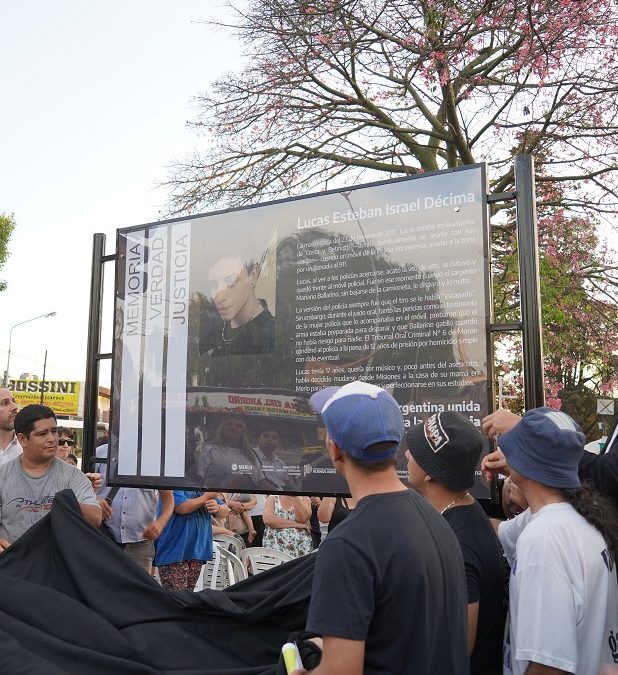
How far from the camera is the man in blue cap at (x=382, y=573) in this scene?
164cm

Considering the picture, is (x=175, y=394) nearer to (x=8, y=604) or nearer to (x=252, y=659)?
(x=8, y=604)

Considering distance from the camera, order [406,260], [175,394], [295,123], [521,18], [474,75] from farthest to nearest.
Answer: [295,123], [474,75], [521,18], [175,394], [406,260]

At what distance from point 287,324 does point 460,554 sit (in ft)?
6.33

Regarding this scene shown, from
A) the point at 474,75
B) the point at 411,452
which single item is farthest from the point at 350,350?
the point at 474,75

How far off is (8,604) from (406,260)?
7.78 feet

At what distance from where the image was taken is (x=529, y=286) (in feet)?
9.95

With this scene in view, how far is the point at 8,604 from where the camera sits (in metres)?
2.76

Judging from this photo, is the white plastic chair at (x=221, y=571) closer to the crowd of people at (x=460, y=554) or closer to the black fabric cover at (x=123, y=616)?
the black fabric cover at (x=123, y=616)

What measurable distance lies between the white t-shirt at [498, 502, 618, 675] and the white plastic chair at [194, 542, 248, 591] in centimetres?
342

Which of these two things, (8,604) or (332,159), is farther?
(332,159)

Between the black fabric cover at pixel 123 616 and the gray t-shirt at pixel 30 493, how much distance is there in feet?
3.19

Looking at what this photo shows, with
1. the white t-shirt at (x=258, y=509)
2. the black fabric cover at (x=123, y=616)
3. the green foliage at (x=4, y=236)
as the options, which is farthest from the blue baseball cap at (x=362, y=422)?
the green foliage at (x=4, y=236)

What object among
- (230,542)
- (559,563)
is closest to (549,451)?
(559,563)

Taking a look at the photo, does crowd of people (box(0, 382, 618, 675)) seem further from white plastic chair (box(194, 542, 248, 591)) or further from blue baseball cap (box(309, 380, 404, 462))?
white plastic chair (box(194, 542, 248, 591))
